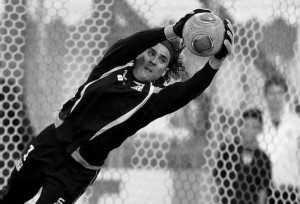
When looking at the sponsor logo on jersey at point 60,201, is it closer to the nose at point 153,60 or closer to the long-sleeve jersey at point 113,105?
the long-sleeve jersey at point 113,105

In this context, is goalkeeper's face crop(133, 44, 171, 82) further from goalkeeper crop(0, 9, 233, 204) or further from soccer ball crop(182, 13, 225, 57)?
soccer ball crop(182, 13, 225, 57)

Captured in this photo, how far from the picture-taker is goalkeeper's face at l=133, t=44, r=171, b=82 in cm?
319

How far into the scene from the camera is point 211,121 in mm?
4129

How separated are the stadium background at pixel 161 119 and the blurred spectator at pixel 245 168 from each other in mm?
31

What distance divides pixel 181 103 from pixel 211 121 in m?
1.10

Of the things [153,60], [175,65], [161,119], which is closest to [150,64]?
[153,60]

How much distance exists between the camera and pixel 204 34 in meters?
2.85

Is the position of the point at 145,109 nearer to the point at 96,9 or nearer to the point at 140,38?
the point at 140,38

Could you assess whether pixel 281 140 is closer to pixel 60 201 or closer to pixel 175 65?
pixel 175 65

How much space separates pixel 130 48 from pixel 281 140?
1.41 m

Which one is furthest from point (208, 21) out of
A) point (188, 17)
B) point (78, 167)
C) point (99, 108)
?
point (78, 167)

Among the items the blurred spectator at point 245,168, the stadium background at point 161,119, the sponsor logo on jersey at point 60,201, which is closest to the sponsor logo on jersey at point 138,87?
the sponsor logo on jersey at point 60,201

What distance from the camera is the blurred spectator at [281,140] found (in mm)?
4137

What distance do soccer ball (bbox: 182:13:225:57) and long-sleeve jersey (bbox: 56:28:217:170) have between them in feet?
0.70
